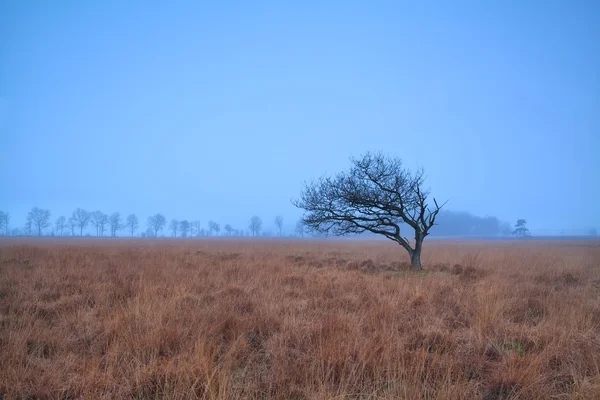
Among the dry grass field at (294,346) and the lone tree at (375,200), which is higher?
the lone tree at (375,200)

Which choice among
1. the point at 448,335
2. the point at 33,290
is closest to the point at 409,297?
the point at 448,335

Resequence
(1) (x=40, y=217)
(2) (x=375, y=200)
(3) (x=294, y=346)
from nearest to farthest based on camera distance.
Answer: (3) (x=294, y=346) < (2) (x=375, y=200) < (1) (x=40, y=217)

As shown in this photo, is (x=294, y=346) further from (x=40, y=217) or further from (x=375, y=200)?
(x=40, y=217)

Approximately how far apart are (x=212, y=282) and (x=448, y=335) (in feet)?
24.0

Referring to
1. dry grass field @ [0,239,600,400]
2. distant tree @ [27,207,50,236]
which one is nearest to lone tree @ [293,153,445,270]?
dry grass field @ [0,239,600,400]

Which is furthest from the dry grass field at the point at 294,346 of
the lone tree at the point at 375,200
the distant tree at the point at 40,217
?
the distant tree at the point at 40,217

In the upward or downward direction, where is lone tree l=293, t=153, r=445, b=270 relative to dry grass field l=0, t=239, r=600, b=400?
upward

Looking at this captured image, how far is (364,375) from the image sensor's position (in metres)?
4.11

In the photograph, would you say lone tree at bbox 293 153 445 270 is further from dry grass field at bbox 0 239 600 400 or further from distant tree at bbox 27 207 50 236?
distant tree at bbox 27 207 50 236

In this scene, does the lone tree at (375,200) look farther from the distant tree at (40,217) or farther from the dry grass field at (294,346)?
the distant tree at (40,217)

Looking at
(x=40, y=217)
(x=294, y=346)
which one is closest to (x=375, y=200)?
(x=294, y=346)

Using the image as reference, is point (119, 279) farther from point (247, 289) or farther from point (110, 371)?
point (110, 371)

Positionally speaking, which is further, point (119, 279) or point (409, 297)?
point (119, 279)

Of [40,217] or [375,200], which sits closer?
[375,200]
